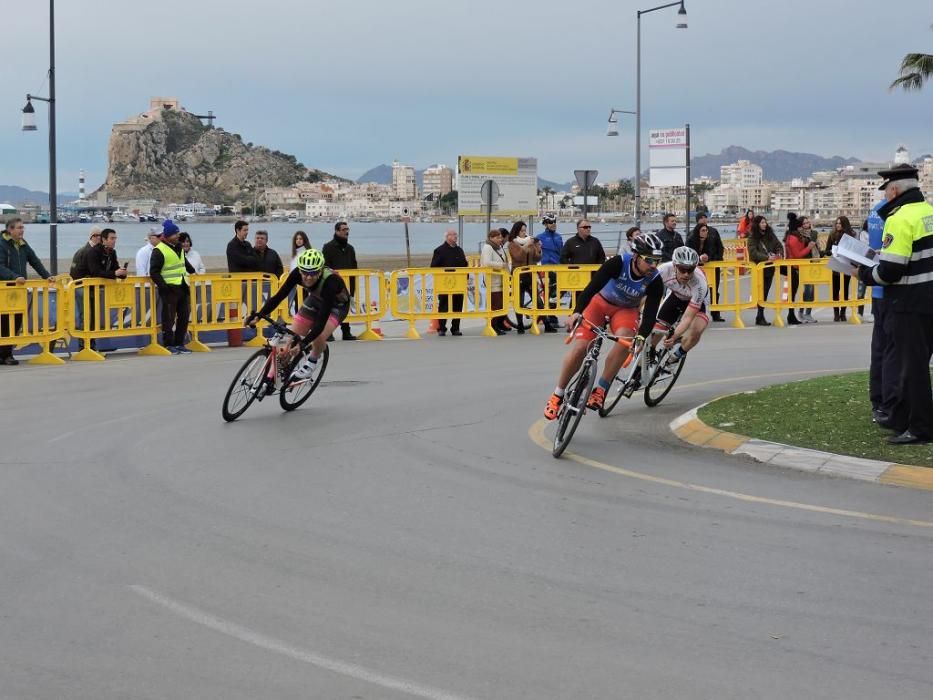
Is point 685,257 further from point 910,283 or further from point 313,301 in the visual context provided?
point 313,301

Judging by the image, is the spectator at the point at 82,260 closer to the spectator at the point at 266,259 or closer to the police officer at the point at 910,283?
the spectator at the point at 266,259

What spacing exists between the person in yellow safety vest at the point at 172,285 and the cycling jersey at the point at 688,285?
959cm

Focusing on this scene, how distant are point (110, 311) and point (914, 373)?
13.2m

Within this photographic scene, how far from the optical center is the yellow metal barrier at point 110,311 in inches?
777

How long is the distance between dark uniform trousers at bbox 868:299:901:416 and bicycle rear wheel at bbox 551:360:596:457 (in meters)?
2.53

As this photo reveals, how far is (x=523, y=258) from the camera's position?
24984 millimetres

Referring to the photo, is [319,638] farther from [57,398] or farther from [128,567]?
[57,398]

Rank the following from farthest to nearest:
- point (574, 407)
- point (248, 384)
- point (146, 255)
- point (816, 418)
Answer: point (146, 255), point (248, 384), point (816, 418), point (574, 407)

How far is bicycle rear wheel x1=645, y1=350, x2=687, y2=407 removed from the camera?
44.9ft

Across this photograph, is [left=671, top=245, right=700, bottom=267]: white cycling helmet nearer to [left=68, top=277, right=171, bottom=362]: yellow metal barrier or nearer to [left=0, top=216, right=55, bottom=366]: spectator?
[left=68, top=277, right=171, bottom=362]: yellow metal barrier

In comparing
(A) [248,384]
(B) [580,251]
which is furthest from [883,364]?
(B) [580,251]

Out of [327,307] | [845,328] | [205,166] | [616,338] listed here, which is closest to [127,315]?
[327,307]

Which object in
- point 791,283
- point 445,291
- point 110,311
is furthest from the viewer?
point 791,283

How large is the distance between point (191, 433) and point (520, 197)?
2535 centimetres
